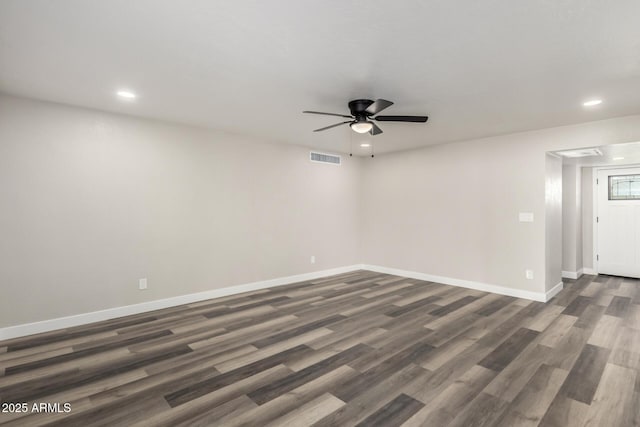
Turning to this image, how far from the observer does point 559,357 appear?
2.99m

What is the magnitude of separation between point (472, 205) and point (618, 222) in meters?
3.39

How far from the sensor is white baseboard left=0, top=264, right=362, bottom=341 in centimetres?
348

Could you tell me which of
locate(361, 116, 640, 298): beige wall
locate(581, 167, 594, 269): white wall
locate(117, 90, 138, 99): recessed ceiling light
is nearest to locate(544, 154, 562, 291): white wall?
locate(361, 116, 640, 298): beige wall

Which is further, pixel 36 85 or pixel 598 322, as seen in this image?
pixel 598 322

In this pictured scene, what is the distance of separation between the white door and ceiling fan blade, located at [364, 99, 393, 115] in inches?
240

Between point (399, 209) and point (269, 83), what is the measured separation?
168 inches

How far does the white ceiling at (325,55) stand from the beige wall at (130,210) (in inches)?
20.4

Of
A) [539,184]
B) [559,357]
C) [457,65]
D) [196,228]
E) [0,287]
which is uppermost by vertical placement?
[457,65]

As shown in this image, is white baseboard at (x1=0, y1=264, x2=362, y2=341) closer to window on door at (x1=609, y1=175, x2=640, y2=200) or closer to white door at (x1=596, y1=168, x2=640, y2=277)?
white door at (x1=596, y1=168, x2=640, y2=277)

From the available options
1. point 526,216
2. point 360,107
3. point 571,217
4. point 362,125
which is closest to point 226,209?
point 362,125

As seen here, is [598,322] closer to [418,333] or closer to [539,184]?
[539,184]

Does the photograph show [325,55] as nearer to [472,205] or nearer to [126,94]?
[126,94]

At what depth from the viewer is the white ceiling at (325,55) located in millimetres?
1937

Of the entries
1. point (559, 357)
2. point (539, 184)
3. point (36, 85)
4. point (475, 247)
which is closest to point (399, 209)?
point (475, 247)
